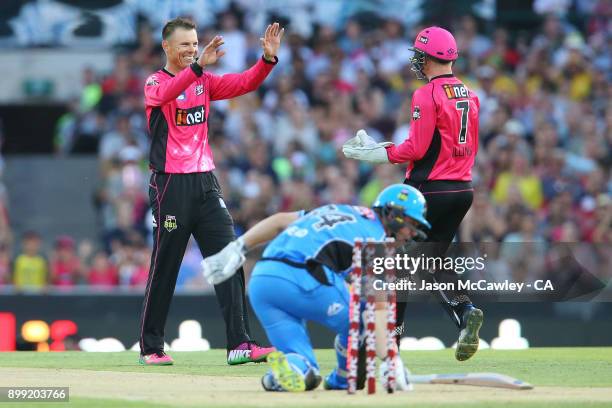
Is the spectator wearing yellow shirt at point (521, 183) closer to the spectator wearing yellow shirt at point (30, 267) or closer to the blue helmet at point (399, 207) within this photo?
the spectator wearing yellow shirt at point (30, 267)

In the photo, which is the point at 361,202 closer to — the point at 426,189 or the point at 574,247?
the point at 574,247

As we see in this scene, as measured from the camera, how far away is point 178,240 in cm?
1144

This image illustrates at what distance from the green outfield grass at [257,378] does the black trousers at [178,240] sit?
0.36 metres

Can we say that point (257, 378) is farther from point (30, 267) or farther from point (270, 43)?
point (30, 267)

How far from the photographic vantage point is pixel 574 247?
16750mm

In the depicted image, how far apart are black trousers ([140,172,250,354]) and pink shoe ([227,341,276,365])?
0.17 ft

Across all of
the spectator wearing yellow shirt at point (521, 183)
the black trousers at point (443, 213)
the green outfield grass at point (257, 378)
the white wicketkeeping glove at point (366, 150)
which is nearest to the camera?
the green outfield grass at point (257, 378)

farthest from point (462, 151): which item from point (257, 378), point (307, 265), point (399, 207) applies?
point (257, 378)

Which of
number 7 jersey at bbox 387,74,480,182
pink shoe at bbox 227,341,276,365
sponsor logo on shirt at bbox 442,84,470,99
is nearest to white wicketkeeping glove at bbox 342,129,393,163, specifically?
number 7 jersey at bbox 387,74,480,182

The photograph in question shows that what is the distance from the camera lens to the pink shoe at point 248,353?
37.2 ft

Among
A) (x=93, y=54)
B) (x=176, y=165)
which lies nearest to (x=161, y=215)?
(x=176, y=165)

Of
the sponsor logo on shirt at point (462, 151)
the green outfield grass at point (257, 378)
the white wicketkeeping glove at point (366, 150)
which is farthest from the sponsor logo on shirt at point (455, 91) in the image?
the green outfield grass at point (257, 378)

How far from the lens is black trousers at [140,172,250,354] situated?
37.4 feet

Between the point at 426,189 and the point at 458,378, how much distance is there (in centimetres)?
180
